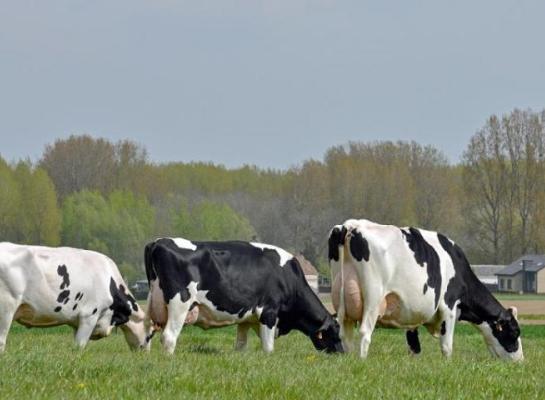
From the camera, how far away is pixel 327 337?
19547 millimetres

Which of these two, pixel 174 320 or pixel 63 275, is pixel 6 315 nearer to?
pixel 63 275

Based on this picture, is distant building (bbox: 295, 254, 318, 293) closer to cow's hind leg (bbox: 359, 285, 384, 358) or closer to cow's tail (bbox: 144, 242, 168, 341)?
cow's tail (bbox: 144, 242, 168, 341)

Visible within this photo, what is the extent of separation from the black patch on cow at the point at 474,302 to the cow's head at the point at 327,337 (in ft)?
6.00

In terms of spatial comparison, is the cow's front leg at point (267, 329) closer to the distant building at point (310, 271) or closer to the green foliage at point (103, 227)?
the distant building at point (310, 271)

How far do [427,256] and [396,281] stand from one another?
75 centimetres

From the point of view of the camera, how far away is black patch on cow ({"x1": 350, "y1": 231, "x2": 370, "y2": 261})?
1800 cm

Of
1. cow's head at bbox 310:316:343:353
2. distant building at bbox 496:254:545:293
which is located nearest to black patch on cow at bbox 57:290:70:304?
cow's head at bbox 310:316:343:353

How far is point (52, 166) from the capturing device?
434ft

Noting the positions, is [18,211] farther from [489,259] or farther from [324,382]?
[324,382]

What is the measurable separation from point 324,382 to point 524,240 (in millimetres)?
116364

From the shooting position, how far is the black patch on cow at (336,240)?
18.3 metres

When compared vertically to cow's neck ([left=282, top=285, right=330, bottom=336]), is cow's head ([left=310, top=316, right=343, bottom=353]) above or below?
below

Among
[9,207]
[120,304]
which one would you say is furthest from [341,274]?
[9,207]

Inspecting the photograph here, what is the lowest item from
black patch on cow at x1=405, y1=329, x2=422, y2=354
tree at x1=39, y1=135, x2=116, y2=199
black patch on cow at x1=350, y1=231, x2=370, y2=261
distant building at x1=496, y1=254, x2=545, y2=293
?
distant building at x1=496, y1=254, x2=545, y2=293
